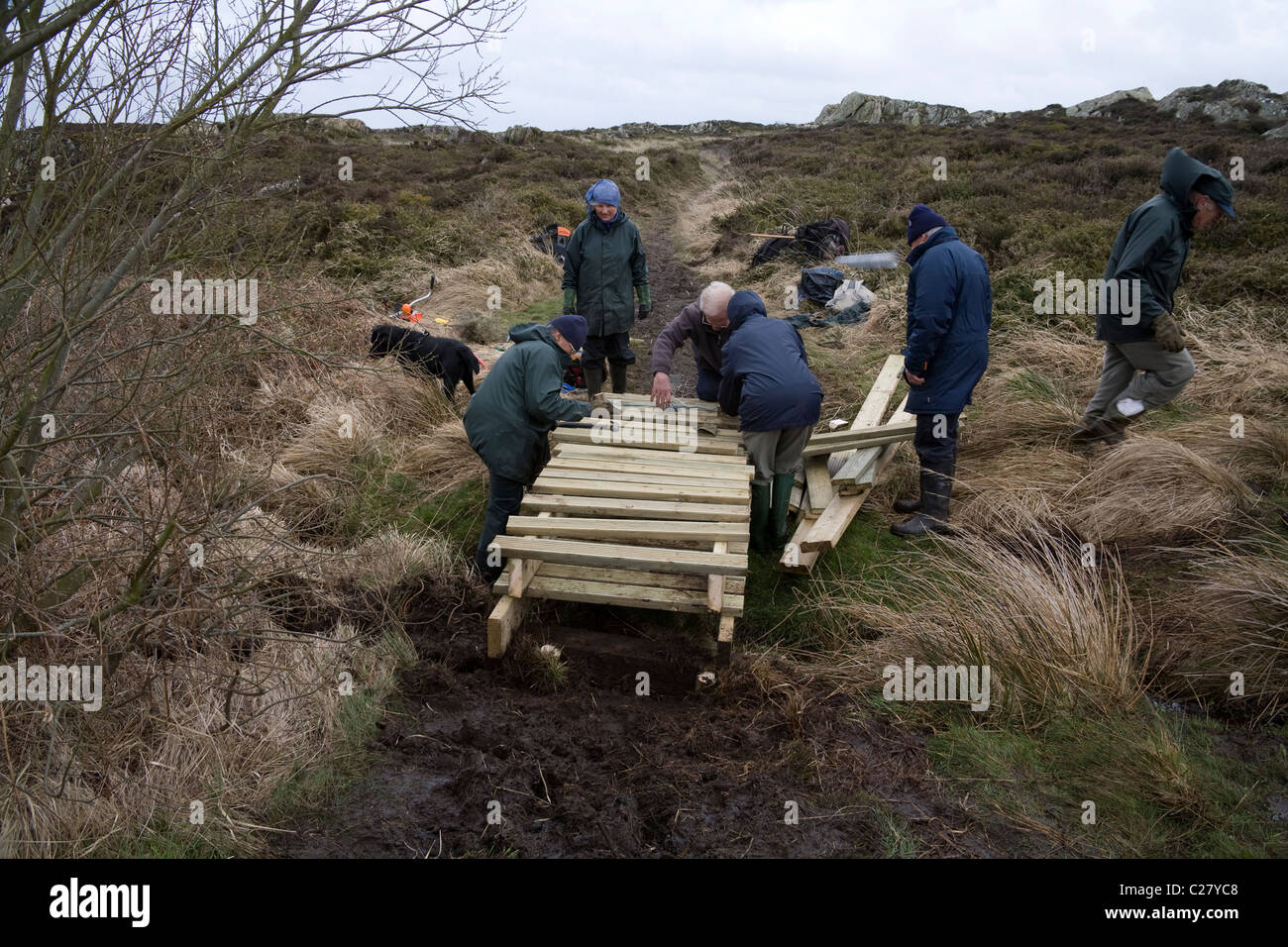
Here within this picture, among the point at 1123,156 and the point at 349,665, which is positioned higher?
the point at 1123,156

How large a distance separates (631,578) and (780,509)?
1381 mm

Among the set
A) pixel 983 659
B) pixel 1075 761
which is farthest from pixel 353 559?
pixel 1075 761

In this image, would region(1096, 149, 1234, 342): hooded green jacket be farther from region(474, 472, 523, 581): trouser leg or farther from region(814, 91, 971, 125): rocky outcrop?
region(814, 91, 971, 125): rocky outcrop

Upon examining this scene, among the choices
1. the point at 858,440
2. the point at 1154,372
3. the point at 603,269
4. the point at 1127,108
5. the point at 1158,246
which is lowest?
the point at 858,440

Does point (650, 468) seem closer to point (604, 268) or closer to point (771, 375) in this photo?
point (771, 375)

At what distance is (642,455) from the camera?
18.1 ft

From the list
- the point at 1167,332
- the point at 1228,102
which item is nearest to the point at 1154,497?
the point at 1167,332

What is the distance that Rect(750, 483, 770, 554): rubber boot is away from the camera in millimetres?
5551

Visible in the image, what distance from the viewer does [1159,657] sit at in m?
4.27

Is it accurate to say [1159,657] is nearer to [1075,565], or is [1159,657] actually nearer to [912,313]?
[1075,565]

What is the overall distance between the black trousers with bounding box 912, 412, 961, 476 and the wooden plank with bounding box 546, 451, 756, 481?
1.17m

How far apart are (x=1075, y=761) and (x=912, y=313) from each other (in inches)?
109

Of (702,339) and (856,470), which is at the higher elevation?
(702,339)

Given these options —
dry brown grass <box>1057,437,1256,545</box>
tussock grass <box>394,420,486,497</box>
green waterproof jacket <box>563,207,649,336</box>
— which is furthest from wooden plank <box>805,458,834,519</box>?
tussock grass <box>394,420,486,497</box>
